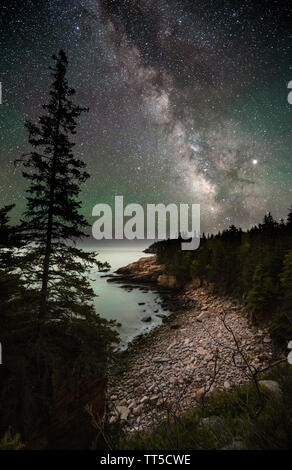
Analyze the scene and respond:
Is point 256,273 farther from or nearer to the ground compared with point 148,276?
farther from the ground

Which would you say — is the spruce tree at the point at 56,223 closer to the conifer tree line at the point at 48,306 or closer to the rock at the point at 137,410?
the conifer tree line at the point at 48,306

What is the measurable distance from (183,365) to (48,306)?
9320mm

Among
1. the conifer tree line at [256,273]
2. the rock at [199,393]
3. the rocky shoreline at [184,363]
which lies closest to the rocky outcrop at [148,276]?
the conifer tree line at [256,273]

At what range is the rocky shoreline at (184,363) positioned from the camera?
317 inches

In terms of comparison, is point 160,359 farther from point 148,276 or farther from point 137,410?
point 148,276

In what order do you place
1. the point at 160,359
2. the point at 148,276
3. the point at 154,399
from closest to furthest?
the point at 154,399, the point at 160,359, the point at 148,276

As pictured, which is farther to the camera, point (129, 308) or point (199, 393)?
point (129, 308)

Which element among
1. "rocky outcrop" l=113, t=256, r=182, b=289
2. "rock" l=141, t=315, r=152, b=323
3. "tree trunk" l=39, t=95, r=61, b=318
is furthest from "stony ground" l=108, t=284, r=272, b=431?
"rocky outcrop" l=113, t=256, r=182, b=289

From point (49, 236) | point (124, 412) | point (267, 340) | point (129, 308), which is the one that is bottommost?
point (129, 308)

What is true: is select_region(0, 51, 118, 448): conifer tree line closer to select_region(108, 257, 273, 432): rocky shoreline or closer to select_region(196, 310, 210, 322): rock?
select_region(108, 257, 273, 432): rocky shoreline

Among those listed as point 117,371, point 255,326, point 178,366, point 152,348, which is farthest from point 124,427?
point 255,326

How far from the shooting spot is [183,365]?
1091 centimetres

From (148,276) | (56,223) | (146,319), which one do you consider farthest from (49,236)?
(148,276)

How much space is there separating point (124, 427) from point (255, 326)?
39.1 feet
